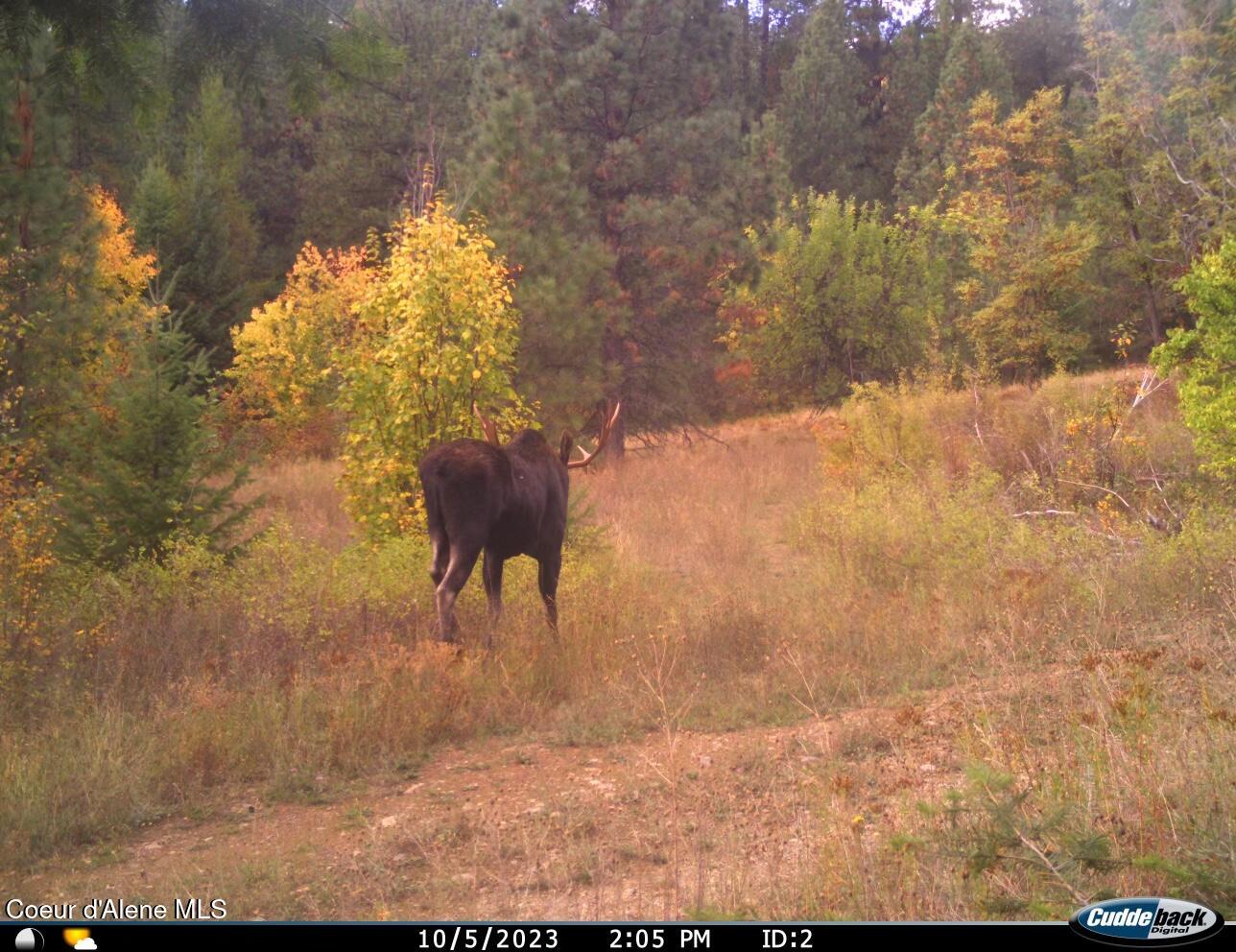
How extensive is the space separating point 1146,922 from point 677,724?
4107 mm

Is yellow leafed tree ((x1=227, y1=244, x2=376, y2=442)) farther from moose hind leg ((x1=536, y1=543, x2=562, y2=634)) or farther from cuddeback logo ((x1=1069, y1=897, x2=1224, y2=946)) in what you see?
cuddeback logo ((x1=1069, y1=897, x2=1224, y2=946))

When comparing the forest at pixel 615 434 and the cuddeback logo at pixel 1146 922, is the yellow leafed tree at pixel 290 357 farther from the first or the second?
the cuddeback logo at pixel 1146 922

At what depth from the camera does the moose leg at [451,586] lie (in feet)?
27.1

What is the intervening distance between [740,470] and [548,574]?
1203 cm

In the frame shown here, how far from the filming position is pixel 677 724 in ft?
23.0

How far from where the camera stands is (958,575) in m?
10.1

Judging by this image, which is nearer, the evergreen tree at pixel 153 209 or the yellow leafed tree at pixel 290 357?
the yellow leafed tree at pixel 290 357

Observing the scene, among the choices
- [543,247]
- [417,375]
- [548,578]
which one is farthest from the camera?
[543,247]

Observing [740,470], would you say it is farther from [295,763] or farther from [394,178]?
[394,178]

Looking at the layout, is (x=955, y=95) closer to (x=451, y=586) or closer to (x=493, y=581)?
(x=493, y=581)

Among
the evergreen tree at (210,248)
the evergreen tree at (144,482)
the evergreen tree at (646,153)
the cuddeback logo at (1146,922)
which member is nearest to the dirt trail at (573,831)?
the cuddeback logo at (1146,922)

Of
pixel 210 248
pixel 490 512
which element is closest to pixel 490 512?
pixel 490 512

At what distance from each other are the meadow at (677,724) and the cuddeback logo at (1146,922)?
27cm

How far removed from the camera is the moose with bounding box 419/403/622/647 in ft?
27.2
